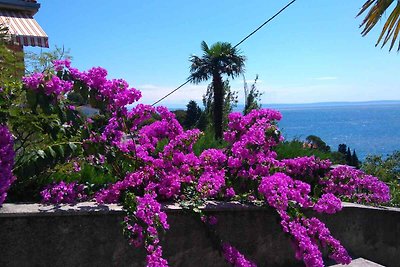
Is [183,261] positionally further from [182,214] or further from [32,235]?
[32,235]

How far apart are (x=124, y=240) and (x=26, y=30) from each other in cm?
843

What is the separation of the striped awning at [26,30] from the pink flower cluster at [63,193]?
661 centimetres

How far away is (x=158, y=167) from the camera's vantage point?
3.65 metres

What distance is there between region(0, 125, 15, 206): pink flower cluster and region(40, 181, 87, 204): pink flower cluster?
344 mm

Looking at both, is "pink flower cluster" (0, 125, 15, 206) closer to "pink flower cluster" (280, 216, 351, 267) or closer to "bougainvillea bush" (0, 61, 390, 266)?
"bougainvillea bush" (0, 61, 390, 266)

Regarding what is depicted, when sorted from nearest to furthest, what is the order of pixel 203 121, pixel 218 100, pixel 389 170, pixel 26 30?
pixel 389 170 < pixel 26 30 < pixel 218 100 < pixel 203 121

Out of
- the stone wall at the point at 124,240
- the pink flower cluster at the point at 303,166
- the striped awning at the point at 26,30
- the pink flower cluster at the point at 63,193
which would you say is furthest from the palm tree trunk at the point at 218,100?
the pink flower cluster at the point at 63,193

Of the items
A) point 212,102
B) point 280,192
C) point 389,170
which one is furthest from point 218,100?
point 280,192

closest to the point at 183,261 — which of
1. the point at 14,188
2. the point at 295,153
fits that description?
the point at 14,188

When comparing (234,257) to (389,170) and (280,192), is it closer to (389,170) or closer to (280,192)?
(280,192)

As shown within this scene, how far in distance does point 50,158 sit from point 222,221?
4.61 ft

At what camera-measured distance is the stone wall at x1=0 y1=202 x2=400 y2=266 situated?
2.99m

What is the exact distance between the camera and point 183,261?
3.53m

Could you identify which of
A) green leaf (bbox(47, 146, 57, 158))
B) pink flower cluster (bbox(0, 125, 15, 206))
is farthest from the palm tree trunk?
pink flower cluster (bbox(0, 125, 15, 206))
